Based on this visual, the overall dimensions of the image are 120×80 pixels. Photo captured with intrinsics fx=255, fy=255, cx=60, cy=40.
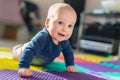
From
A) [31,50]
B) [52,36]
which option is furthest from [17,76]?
[52,36]

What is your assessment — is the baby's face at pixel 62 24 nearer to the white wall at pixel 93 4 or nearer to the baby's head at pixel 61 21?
the baby's head at pixel 61 21

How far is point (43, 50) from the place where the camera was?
41.5 inches

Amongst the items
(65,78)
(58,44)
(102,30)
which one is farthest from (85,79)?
(102,30)

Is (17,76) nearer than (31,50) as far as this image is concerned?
Yes

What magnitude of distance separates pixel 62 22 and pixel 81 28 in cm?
135

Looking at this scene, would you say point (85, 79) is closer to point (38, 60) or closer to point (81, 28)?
point (38, 60)

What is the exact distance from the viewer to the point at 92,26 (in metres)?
2.30

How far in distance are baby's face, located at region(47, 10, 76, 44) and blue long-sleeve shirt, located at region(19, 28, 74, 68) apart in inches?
1.8

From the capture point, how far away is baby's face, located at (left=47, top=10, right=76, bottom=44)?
0.98 m

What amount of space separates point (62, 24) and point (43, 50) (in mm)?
147

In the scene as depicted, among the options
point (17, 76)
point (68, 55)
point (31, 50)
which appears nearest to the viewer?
point (17, 76)

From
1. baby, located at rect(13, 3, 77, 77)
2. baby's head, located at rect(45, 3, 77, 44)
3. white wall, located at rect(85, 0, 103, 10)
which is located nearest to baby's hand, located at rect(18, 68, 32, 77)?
baby, located at rect(13, 3, 77, 77)

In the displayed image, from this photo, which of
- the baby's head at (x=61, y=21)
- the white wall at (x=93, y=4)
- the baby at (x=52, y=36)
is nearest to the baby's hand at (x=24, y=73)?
the baby at (x=52, y=36)

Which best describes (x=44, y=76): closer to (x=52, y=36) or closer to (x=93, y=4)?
(x=52, y=36)
